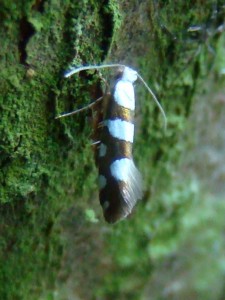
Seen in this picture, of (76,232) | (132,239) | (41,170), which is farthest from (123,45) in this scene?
(132,239)

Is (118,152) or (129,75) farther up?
(129,75)

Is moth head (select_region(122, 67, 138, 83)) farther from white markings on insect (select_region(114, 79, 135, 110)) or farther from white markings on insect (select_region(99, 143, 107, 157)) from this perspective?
white markings on insect (select_region(99, 143, 107, 157))

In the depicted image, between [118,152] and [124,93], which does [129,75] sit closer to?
[124,93]

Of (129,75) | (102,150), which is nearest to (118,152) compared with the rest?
(102,150)

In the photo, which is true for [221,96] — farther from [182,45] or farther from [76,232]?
[76,232]

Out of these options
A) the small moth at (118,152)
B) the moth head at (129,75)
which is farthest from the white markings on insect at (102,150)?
the moth head at (129,75)

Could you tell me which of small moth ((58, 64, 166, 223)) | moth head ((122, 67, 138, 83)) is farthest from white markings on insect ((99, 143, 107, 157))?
moth head ((122, 67, 138, 83))
